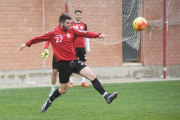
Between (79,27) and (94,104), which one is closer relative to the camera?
(94,104)

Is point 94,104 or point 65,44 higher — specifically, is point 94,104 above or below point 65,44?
below

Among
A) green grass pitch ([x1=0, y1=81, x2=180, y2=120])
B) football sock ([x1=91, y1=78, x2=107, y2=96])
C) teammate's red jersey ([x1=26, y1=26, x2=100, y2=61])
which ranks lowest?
green grass pitch ([x1=0, y1=81, x2=180, y2=120])

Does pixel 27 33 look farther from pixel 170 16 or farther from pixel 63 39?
pixel 63 39

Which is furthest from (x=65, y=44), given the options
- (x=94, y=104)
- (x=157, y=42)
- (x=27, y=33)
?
(x=157, y=42)

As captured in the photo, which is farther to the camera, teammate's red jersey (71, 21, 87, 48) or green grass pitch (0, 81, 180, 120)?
teammate's red jersey (71, 21, 87, 48)

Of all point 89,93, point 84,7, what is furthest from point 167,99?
point 84,7

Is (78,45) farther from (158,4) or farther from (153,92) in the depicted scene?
(158,4)

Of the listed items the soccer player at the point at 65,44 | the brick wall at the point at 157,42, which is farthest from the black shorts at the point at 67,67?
the brick wall at the point at 157,42

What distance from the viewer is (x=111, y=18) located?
13.4m

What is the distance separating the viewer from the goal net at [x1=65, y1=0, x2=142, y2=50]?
1317 cm

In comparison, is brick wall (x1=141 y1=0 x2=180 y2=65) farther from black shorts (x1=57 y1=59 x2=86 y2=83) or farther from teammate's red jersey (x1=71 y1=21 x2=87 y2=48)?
black shorts (x1=57 y1=59 x2=86 y2=83)

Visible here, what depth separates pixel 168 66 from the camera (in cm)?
1430

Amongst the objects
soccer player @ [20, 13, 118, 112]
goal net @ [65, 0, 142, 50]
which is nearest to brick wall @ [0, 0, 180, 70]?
goal net @ [65, 0, 142, 50]

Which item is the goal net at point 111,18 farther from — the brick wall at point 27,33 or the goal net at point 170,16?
the goal net at point 170,16
